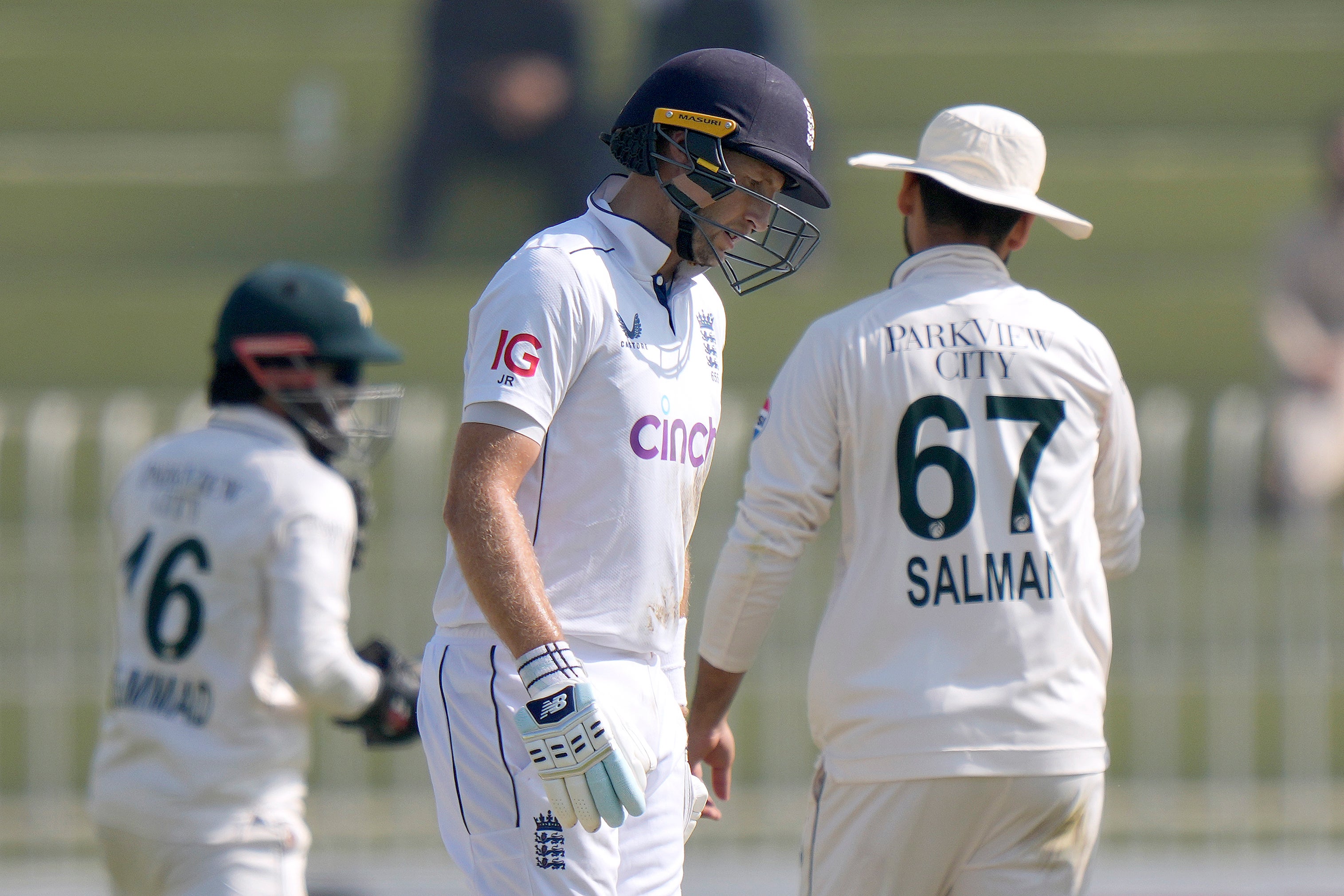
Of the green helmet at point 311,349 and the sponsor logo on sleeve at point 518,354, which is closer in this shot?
the sponsor logo on sleeve at point 518,354

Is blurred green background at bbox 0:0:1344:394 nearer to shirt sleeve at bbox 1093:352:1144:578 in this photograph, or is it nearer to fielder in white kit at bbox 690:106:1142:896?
shirt sleeve at bbox 1093:352:1144:578

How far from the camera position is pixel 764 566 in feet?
10.7

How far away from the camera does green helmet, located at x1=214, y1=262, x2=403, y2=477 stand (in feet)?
12.6

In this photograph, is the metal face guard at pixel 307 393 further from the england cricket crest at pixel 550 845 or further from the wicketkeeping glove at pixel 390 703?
the england cricket crest at pixel 550 845

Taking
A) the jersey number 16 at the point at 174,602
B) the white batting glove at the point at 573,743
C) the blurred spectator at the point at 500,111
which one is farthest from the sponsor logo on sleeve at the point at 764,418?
the blurred spectator at the point at 500,111

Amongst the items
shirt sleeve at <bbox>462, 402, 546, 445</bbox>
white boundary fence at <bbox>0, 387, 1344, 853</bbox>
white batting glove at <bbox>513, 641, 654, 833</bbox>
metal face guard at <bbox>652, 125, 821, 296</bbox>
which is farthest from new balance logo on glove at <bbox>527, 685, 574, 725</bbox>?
white boundary fence at <bbox>0, 387, 1344, 853</bbox>

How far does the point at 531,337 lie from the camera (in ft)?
8.55

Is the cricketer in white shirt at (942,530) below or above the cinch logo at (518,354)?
below

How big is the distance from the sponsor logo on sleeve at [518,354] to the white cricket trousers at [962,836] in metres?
1.09

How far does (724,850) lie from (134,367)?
440 cm

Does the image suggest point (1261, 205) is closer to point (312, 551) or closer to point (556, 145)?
point (556, 145)

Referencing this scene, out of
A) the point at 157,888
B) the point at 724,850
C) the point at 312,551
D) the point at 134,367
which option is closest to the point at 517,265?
the point at 312,551

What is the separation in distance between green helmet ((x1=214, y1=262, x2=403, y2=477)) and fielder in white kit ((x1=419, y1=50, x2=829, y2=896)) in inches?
45.5

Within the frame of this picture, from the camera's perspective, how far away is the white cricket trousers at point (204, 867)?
11.3 ft
